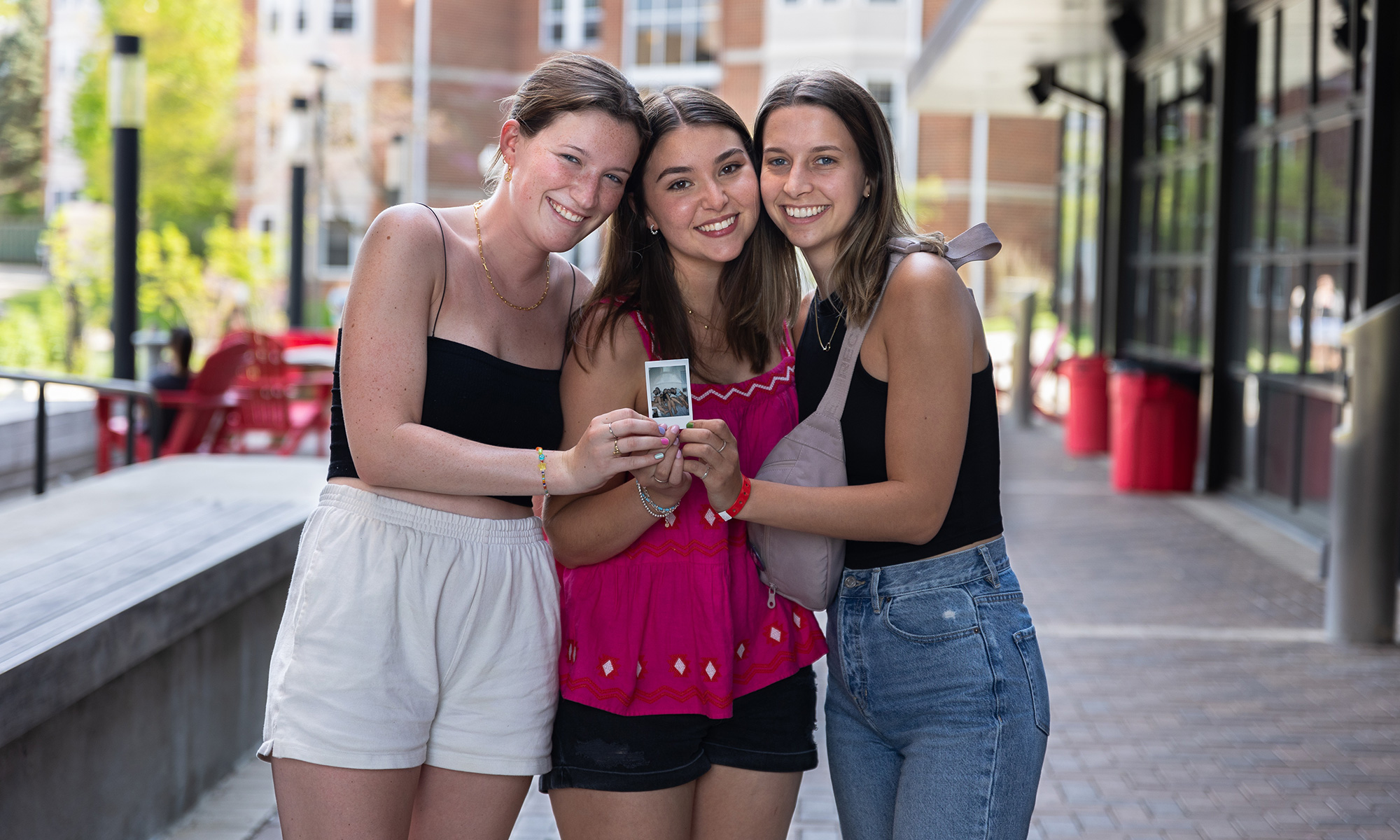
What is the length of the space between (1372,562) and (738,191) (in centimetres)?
496

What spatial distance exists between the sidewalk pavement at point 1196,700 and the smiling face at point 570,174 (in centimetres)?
241

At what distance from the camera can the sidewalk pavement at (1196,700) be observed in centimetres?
420

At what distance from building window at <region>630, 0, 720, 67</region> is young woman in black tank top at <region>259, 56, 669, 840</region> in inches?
1375

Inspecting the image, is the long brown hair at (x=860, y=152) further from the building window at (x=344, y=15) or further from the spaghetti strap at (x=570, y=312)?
the building window at (x=344, y=15)

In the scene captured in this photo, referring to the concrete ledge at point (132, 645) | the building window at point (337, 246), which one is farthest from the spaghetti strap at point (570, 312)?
the building window at point (337, 246)

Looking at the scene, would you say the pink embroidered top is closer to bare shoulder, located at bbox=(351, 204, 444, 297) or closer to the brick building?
bare shoulder, located at bbox=(351, 204, 444, 297)

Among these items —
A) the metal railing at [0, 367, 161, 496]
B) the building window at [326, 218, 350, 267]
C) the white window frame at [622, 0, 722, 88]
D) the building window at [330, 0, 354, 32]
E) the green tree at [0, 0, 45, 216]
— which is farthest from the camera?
the green tree at [0, 0, 45, 216]

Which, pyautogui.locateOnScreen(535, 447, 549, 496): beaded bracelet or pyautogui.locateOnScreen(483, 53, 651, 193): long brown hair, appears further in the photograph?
pyautogui.locateOnScreen(483, 53, 651, 193): long brown hair

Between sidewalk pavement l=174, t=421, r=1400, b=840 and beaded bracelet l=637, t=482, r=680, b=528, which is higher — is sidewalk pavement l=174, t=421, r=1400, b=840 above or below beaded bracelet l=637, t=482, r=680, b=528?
below

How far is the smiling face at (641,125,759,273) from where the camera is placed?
8.15ft

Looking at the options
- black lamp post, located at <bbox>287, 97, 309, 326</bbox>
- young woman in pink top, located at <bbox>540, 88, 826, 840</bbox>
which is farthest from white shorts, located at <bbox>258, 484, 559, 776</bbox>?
black lamp post, located at <bbox>287, 97, 309, 326</bbox>

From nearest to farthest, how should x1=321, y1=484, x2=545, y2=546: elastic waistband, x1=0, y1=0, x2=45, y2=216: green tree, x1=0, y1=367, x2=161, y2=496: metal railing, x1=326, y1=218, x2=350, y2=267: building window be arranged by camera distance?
x1=321, y1=484, x2=545, y2=546: elastic waistband < x1=0, y1=367, x2=161, y2=496: metal railing < x1=326, y1=218, x2=350, y2=267: building window < x1=0, y1=0, x2=45, y2=216: green tree

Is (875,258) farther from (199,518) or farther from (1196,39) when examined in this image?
(1196,39)

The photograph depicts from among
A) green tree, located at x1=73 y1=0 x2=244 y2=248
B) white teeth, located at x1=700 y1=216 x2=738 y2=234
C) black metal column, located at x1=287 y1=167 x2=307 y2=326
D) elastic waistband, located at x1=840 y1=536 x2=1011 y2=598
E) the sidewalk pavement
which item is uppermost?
green tree, located at x1=73 y1=0 x2=244 y2=248
